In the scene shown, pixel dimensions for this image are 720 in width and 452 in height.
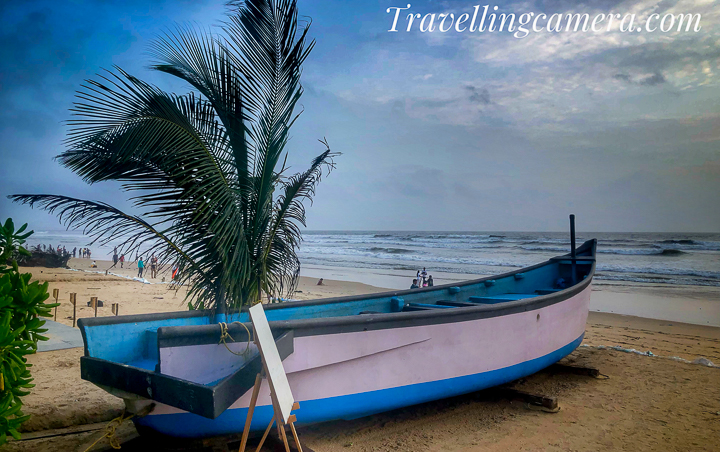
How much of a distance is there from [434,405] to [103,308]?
8.79m

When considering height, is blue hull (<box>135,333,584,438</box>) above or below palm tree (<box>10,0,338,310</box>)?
below

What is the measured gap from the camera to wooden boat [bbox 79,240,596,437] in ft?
9.14

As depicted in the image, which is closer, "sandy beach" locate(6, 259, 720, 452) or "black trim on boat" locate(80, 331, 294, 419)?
"black trim on boat" locate(80, 331, 294, 419)

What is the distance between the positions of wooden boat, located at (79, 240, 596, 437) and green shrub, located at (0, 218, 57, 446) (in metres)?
0.79

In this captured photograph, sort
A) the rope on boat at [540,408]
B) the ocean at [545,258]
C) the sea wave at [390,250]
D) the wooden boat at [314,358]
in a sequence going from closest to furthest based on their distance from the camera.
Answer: the wooden boat at [314,358]
the rope on boat at [540,408]
the ocean at [545,258]
the sea wave at [390,250]

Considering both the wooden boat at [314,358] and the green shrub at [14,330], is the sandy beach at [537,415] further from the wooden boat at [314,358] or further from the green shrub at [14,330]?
the green shrub at [14,330]

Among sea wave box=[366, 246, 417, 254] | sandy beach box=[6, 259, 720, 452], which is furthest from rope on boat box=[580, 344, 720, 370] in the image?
sea wave box=[366, 246, 417, 254]

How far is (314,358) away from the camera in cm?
316

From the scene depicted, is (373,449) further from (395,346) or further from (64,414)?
(64,414)


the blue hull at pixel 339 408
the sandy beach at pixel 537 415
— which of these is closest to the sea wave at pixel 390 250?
the sandy beach at pixel 537 415

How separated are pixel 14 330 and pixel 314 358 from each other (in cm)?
180

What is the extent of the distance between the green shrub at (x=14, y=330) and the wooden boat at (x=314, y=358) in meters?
0.79

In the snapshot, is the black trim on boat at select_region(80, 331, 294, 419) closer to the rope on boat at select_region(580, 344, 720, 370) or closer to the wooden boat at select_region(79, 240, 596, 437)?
the wooden boat at select_region(79, 240, 596, 437)

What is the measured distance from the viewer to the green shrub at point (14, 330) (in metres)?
1.84
